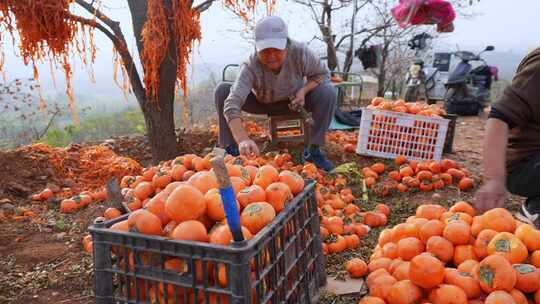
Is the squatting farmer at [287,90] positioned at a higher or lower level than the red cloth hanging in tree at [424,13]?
lower

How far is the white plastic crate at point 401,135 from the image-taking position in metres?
4.23

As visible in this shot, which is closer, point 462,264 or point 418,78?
point 462,264

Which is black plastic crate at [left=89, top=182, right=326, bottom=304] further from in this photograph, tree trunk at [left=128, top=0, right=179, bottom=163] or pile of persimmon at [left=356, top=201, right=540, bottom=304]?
tree trunk at [left=128, top=0, right=179, bottom=163]

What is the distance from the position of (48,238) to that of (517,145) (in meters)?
3.07

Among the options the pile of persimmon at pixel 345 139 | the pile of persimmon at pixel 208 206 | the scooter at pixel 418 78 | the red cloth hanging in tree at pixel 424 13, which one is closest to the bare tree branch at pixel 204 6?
the pile of persimmon at pixel 345 139

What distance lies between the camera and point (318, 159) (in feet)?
13.9

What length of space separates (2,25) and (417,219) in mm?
3524

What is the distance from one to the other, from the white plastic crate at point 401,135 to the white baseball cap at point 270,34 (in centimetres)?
131

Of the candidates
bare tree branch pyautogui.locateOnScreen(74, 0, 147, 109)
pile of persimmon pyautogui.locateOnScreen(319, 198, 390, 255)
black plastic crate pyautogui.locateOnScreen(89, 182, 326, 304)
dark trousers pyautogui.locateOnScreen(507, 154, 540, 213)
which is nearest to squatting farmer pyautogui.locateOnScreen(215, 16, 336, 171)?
bare tree branch pyautogui.locateOnScreen(74, 0, 147, 109)

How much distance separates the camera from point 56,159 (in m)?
4.67

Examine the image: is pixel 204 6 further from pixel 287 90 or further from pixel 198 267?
pixel 198 267

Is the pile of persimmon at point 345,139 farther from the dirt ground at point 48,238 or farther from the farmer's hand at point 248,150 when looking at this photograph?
the farmer's hand at point 248,150

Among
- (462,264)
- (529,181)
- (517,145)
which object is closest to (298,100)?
(517,145)

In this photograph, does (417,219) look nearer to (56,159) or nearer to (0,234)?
(0,234)
